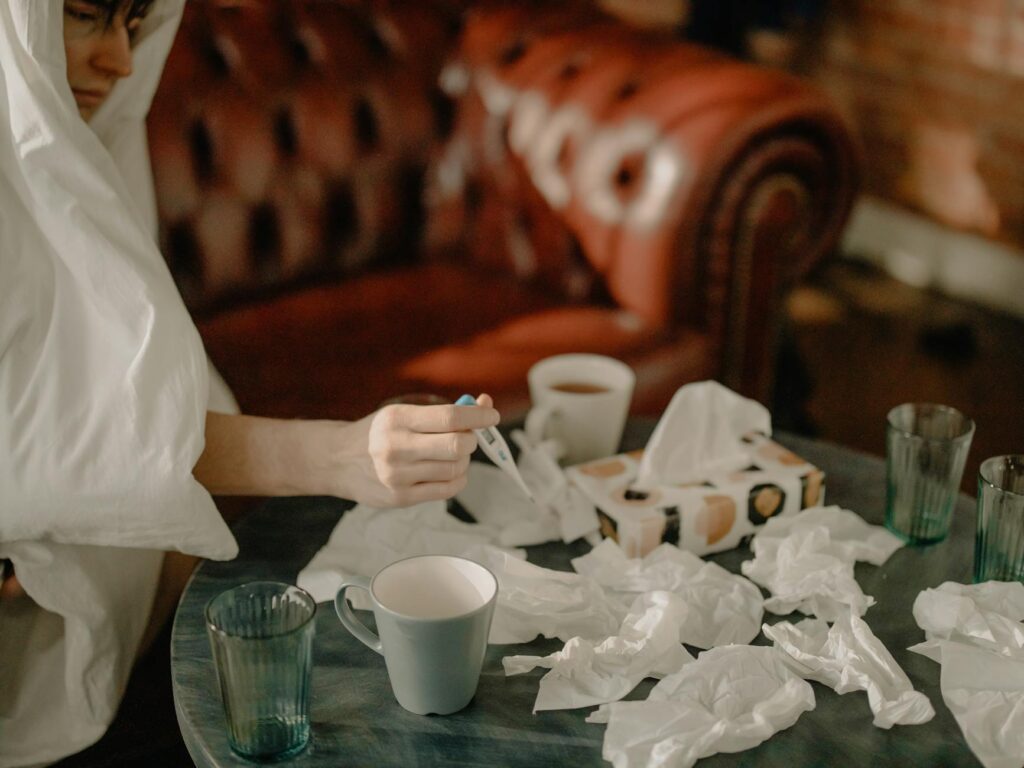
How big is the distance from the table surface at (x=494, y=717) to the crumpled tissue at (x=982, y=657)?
0.01m

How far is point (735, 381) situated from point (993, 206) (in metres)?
1.56

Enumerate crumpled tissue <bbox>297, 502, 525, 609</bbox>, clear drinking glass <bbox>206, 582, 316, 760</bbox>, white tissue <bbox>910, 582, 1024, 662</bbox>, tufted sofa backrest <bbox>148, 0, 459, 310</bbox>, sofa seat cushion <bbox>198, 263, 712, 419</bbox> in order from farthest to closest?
tufted sofa backrest <bbox>148, 0, 459, 310</bbox>, sofa seat cushion <bbox>198, 263, 712, 419</bbox>, crumpled tissue <bbox>297, 502, 525, 609</bbox>, white tissue <bbox>910, 582, 1024, 662</bbox>, clear drinking glass <bbox>206, 582, 316, 760</bbox>

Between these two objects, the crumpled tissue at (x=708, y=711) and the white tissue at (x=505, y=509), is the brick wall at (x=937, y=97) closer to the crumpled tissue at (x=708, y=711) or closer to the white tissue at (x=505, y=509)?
the white tissue at (x=505, y=509)

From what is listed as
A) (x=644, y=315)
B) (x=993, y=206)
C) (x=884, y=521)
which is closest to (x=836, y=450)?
(x=884, y=521)

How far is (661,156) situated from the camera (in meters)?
1.79

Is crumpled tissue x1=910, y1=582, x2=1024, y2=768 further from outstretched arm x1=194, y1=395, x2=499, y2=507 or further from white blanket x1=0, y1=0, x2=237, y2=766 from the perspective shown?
white blanket x1=0, y1=0, x2=237, y2=766

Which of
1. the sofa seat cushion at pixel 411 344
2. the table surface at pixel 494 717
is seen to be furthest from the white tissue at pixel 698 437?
the sofa seat cushion at pixel 411 344

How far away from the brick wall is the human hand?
2473 millimetres

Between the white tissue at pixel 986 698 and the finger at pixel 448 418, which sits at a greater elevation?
the finger at pixel 448 418

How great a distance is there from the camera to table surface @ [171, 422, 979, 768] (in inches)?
30.4

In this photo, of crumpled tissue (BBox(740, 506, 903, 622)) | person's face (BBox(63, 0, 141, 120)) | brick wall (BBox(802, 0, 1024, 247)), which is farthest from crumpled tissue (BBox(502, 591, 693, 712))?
brick wall (BBox(802, 0, 1024, 247))

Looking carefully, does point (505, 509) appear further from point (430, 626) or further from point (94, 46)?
point (94, 46)

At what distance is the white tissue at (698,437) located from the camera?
107 centimetres

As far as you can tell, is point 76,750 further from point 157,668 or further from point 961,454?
point 961,454
